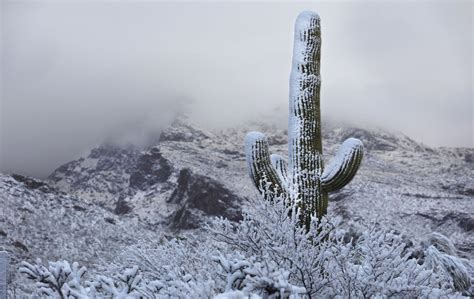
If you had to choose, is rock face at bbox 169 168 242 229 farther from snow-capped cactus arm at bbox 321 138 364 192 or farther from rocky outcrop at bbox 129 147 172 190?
snow-capped cactus arm at bbox 321 138 364 192

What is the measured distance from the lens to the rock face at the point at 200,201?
4154 inches

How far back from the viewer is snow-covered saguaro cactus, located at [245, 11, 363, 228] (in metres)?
7.74

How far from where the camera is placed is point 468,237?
63750 millimetres

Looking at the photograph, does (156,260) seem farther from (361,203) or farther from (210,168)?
(210,168)

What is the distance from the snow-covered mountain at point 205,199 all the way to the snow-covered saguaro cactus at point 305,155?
48cm

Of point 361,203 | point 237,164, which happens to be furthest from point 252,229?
point 237,164

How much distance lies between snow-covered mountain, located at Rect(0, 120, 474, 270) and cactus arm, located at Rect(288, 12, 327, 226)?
66 cm

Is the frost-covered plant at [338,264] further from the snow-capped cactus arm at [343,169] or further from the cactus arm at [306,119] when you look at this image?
the snow-capped cactus arm at [343,169]

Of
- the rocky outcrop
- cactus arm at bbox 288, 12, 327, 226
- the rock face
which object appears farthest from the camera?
the rocky outcrop

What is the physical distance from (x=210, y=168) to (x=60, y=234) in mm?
93876

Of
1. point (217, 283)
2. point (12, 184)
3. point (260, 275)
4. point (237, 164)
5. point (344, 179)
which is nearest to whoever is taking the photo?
point (260, 275)

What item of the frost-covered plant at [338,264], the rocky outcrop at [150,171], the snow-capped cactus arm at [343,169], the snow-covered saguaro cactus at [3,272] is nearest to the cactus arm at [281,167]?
the snow-capped cactus arm at [343,169]

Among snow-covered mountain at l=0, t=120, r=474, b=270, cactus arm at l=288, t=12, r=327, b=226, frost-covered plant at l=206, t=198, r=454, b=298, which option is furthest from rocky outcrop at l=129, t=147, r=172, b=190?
frost-covered plant at l=206, t=198, r=454, b=298

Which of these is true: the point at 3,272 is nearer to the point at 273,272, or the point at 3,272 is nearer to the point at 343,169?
the point at 273,272
